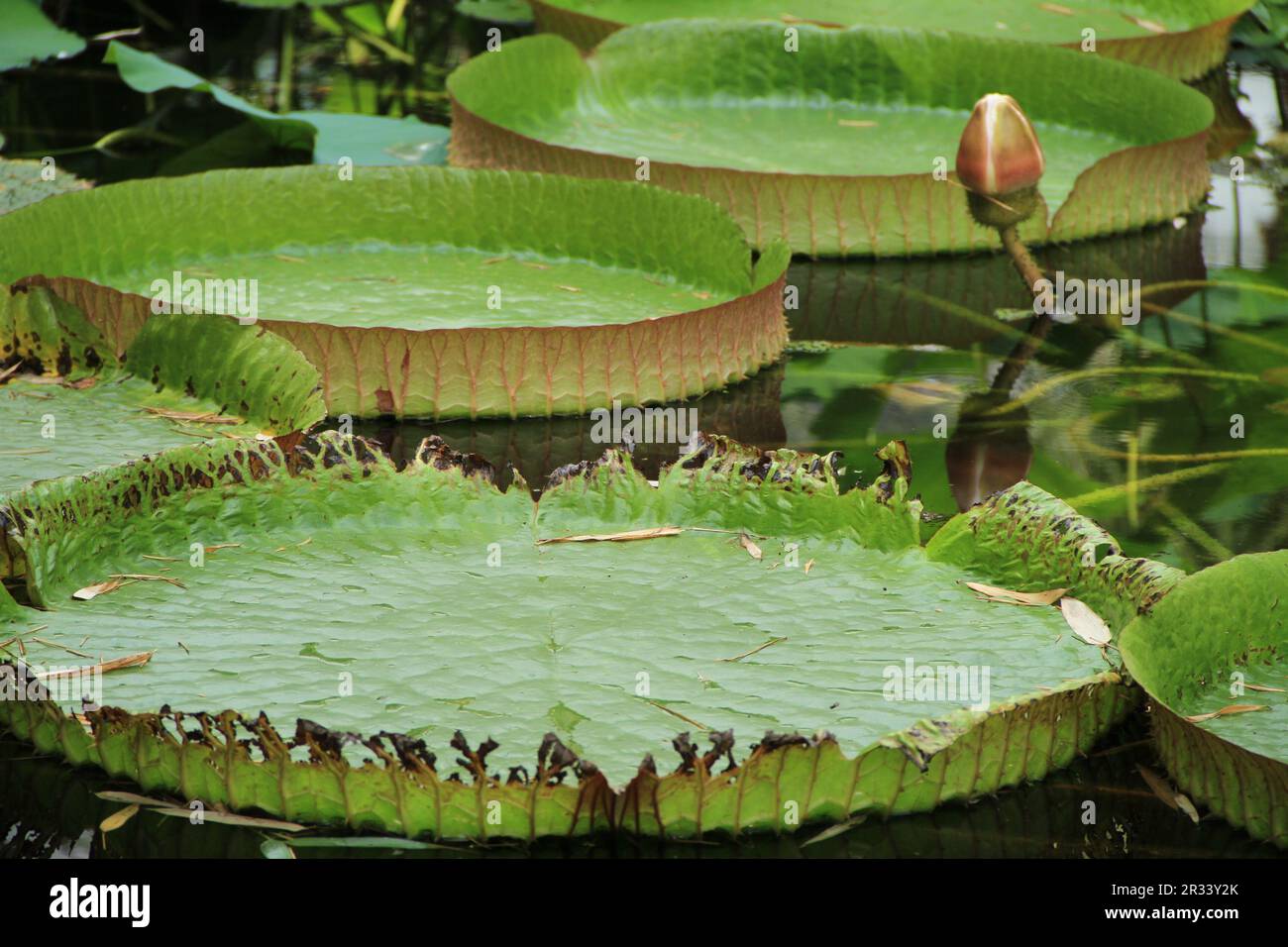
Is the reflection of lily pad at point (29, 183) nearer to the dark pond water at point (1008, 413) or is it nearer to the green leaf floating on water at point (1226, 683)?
the dark pond water at point (1008, 413)

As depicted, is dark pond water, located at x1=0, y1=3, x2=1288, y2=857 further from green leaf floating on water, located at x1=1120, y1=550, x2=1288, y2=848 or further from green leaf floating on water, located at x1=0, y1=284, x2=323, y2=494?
green leaf floating on water, located at x1=0, y1=284, x2=323, y2=494

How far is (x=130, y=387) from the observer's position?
3338mm

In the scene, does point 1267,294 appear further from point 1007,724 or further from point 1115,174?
point 1007,724

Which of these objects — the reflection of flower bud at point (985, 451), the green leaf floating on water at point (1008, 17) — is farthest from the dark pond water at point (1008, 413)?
the green leaf floating on water at point (1008, 17)

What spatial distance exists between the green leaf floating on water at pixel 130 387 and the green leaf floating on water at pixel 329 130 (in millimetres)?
1494

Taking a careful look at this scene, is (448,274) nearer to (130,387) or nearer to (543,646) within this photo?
(130,387)

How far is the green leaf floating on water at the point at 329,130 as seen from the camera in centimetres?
480

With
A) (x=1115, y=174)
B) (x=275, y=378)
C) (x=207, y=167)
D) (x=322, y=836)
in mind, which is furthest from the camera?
(x=207, y=167)

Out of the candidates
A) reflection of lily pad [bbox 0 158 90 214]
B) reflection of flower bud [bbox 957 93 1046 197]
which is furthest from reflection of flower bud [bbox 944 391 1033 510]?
reflection of lily pad [bbox 0 158 90 214]

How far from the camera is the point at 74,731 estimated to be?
2166 mm

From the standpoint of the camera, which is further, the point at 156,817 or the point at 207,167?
the point at 207,167

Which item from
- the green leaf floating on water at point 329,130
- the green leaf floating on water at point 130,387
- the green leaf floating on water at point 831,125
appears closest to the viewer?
the green leaf floating on water at point 130,387

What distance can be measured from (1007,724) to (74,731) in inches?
44.6

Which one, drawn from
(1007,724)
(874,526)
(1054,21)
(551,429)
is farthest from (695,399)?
(1054,21)
